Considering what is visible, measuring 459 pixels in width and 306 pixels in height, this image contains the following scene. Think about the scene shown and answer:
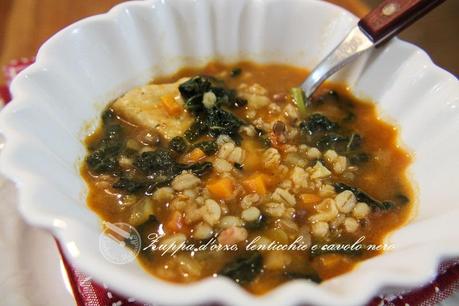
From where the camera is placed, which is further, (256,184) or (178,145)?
(178,145)

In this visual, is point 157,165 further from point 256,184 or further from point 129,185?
point 256,184

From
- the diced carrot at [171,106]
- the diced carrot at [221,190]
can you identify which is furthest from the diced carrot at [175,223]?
the diced carrot at [171,106]

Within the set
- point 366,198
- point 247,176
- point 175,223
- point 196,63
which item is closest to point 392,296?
point 366,198

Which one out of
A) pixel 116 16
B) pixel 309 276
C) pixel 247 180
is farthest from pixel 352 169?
pixel 116 16

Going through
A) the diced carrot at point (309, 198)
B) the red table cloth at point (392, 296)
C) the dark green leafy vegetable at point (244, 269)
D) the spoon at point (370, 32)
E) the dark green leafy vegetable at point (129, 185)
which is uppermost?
the spoon at point (370, 32)

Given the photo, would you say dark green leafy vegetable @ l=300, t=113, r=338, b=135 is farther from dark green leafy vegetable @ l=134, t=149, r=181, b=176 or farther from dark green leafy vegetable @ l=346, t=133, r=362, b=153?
dark green leafy vegetable @ l=134, t=149, r=181, b=176

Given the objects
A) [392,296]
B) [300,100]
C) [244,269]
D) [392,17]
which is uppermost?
[392,17]

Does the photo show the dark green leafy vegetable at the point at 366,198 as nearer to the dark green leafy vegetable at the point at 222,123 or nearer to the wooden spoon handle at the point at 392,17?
the dark green leafy vegetable at the point at 222,123
